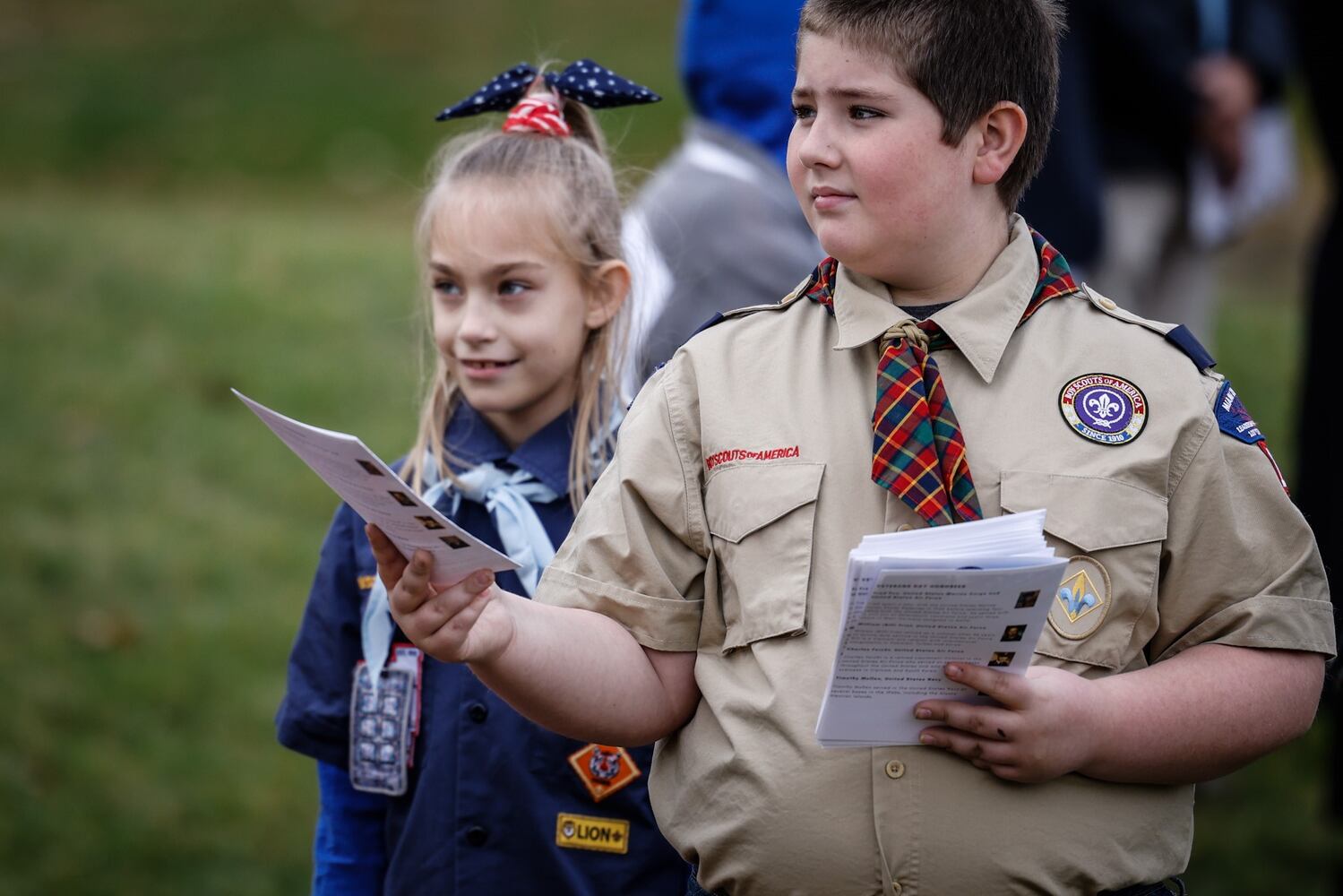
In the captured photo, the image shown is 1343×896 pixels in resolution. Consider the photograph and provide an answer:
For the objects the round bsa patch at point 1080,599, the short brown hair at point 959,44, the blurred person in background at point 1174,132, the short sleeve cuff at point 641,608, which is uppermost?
the blurred person in background at point 1174,132

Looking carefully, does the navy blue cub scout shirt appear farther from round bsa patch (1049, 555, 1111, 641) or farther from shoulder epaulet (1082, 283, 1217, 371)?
shoulder epaulet (1082, 283, 1217, 371)

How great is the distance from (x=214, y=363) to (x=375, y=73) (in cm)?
772

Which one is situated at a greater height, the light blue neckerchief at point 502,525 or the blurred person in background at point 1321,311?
the blurred person in background at point 1321,311

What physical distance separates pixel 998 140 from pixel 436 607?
0.98m

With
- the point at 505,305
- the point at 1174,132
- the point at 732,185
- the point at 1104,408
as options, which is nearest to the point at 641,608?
the point at 1104,408

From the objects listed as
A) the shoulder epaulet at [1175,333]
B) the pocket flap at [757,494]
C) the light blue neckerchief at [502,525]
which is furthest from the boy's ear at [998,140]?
the light blue neckerchief at [502,525]

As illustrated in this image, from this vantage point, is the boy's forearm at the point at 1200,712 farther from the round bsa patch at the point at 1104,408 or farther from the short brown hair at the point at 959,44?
the short brown hair at the point at 959,44

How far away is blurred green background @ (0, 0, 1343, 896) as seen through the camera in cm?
450

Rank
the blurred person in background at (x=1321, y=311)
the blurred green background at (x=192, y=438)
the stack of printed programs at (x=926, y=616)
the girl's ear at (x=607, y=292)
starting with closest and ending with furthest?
1. the stack of printed programs at (x=926, y=616)
2. the girl's ear at (x=607, y=292)
3. the blurred person in background at (x=1321, y=311)
4. the blurred green background at (x=192, y=438)

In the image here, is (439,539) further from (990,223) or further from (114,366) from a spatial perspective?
(114,366)

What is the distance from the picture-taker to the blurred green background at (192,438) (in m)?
4.50

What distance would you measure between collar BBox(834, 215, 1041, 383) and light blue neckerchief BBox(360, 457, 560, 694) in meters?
0.70

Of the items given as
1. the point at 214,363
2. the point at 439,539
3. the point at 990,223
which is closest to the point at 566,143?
the point at 990,223

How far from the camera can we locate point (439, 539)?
1.85m
